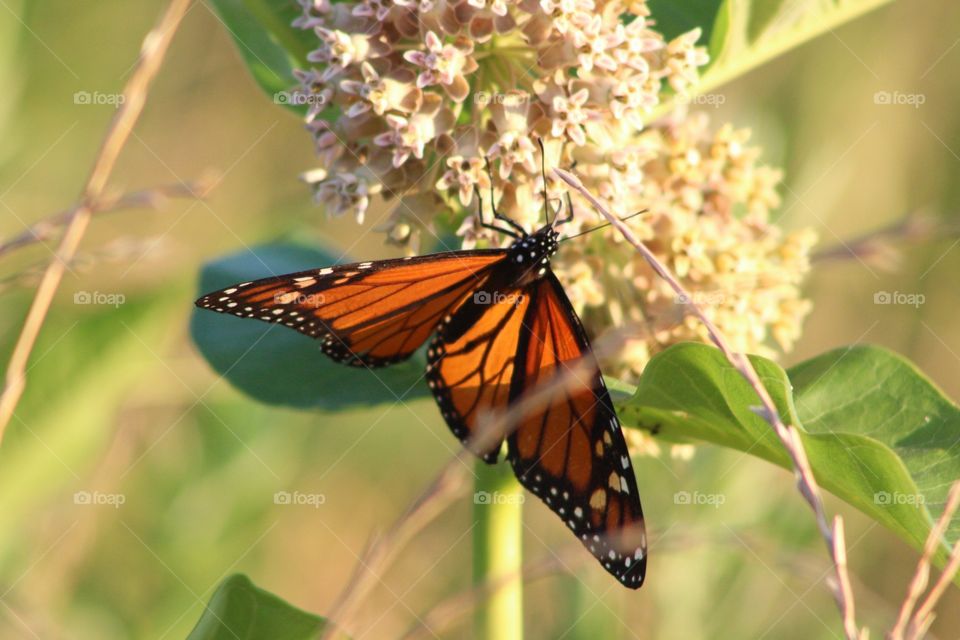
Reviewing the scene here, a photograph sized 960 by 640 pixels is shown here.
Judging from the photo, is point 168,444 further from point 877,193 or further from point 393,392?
point 877,193

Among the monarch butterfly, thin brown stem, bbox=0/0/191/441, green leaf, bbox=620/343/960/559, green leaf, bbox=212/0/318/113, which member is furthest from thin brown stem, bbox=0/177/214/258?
green leaf, bbox=620/343/960/559

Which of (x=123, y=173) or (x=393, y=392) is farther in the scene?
(x=123, y=173)

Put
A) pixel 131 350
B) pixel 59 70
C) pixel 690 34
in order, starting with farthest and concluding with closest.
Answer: pixel 59 70 → pixel 131 350 → pixel 690 34

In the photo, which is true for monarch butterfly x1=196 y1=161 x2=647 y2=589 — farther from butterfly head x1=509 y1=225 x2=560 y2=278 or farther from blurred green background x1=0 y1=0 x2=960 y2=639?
blurred green background x1=0 y1=0 x2=960 y2=639

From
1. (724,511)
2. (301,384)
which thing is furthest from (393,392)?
(724,511)

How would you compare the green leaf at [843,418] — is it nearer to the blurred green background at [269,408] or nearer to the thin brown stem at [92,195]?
the blurred green background at [269,408]

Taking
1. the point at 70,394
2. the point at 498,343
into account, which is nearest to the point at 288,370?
the point at 498,343

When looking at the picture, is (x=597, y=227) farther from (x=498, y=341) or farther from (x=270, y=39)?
(x=270, y=39)
